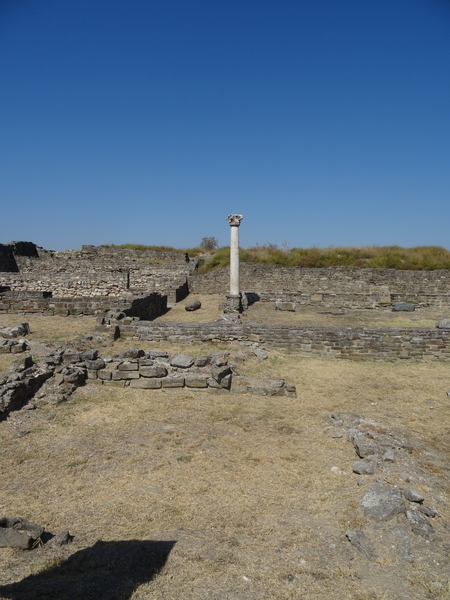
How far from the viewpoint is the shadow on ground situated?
9.27ft

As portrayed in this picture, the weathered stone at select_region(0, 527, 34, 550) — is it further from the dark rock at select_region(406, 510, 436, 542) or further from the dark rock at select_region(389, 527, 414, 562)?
the dark rock at select_region(406, 510, 436, 542)

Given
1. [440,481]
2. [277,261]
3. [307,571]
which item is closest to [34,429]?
[307,571]

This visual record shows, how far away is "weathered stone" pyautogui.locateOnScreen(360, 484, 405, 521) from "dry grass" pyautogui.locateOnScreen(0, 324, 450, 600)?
0.18 metres

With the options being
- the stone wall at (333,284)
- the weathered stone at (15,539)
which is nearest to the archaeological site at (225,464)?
the weathered stone at (15,539)

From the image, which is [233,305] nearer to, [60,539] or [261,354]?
[261,354]

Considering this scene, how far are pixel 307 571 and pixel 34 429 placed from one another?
5.05 metres

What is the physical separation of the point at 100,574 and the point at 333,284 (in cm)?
2657

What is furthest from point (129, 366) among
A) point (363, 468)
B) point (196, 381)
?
point (363, 468)

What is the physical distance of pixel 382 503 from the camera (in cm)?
418

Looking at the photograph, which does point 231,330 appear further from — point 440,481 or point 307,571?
point 307,571

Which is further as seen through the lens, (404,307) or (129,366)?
(404,307)

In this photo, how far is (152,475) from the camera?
4965 millimetres

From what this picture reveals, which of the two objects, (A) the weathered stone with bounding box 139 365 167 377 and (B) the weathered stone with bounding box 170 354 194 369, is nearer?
(A) the weathered stone with bounding box 139 365 167 377

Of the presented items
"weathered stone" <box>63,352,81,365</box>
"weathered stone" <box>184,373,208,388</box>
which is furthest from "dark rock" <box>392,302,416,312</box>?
"weathered stone" <box>63,352,81,365</box>
